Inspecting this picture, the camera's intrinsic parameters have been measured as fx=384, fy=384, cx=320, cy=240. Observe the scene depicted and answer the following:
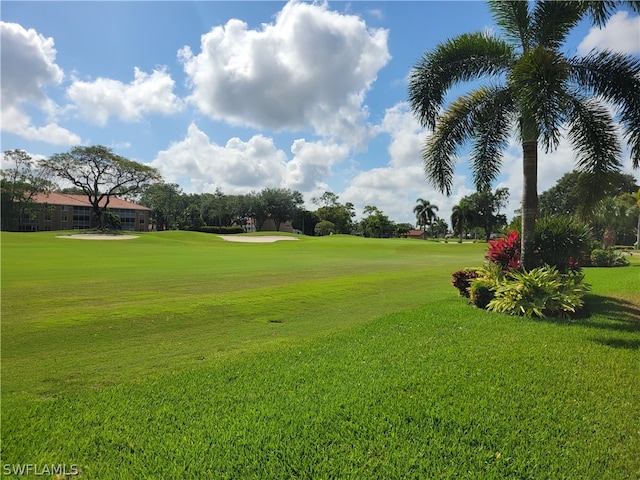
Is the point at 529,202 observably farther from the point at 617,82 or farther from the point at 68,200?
the point at 68,200

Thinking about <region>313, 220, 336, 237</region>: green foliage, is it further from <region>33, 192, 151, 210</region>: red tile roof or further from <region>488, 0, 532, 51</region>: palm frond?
<region>488, 0, 532, 51</region>: palm frond

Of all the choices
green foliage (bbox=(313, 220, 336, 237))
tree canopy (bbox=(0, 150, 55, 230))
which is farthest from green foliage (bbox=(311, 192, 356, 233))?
tree canopy (bbox=(0, 150, 55, 230))

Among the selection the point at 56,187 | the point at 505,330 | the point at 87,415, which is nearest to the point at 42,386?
the point at 87,415

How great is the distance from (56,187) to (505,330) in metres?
70.9

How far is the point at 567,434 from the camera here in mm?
3721

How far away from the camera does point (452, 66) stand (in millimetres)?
11203


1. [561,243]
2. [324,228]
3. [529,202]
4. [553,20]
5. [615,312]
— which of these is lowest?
[615,312]

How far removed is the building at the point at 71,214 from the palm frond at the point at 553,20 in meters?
77.3

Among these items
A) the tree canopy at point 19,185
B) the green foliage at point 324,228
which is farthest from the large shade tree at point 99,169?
the green foliage at point 324,228

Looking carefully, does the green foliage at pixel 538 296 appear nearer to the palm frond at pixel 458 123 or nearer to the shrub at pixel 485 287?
the shrub at pixel 485 287

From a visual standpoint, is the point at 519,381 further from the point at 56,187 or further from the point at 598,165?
the point at 56,187

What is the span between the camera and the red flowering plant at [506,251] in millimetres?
11922

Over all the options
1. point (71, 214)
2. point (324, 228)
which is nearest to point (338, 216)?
point (324, 228)

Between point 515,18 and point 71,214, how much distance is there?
307 feet
